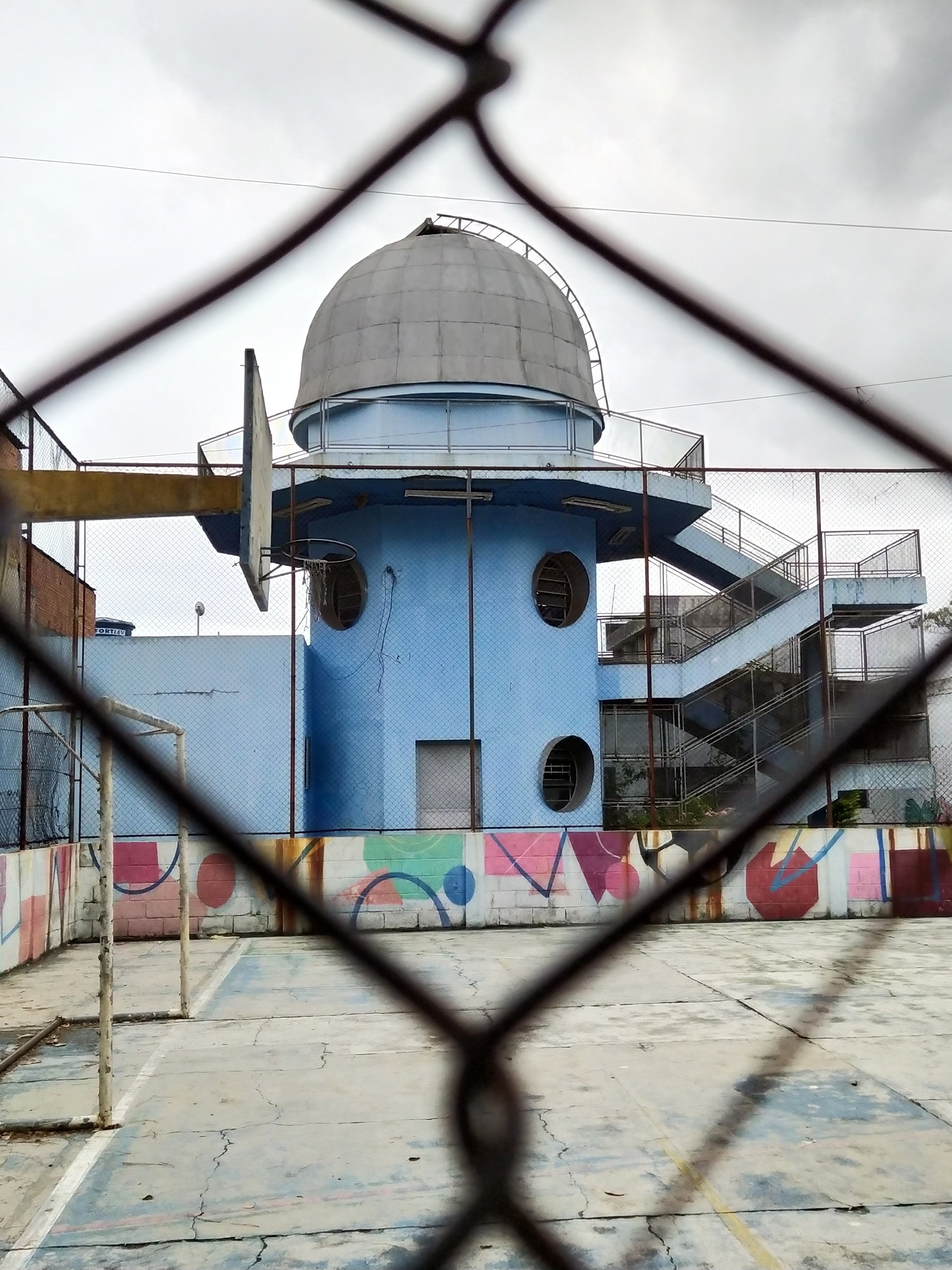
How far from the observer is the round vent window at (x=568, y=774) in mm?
17047

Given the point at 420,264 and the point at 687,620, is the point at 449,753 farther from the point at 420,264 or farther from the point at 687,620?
the point at 420,264

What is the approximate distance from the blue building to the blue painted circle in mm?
2338

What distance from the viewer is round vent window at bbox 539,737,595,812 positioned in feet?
55.9

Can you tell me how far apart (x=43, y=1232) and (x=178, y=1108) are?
165cm

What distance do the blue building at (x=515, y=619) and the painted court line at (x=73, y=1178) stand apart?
933 centimetres

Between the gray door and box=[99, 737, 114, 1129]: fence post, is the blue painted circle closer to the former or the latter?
the gray door

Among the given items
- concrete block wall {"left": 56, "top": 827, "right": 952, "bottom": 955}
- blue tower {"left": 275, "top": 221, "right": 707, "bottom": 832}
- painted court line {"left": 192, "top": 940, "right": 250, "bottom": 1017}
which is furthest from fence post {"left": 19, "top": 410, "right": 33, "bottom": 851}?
blue tower {"left": 275, "top": 221, "right": 707, "bottom": 832}

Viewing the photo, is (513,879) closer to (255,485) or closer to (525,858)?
(525,858)

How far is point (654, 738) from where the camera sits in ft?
56.4

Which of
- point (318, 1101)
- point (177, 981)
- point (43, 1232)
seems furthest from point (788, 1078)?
point (177, 981)

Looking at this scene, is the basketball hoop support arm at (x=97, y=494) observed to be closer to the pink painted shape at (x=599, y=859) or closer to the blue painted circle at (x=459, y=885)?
the blue painted circle at (x=459, y=885)

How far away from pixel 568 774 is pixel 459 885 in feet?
14.6

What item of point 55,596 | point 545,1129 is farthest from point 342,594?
point 545,1129

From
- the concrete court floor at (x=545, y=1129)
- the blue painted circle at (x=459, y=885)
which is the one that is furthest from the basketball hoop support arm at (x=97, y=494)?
the blue painted circle at (x=459, y=885)
